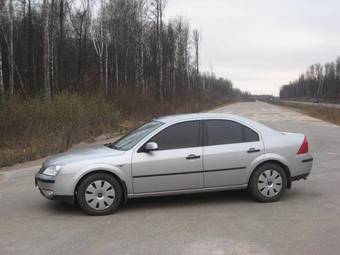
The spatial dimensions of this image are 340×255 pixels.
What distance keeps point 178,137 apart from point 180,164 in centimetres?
45

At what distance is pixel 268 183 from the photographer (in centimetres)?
745

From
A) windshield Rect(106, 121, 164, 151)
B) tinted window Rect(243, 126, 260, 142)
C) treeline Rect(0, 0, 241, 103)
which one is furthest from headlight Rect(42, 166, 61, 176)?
treeline Rect(0, 0, 241, 103)

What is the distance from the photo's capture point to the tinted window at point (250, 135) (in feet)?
24.6

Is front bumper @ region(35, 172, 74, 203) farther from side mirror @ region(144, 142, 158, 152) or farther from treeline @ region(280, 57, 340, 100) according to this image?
treeline @ region(280, 57, 340, 100)

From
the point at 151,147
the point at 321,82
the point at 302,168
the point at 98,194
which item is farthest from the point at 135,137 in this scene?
the point at 321,82

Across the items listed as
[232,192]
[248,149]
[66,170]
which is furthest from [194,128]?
[66,170]

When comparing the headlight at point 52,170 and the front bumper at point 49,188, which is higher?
the headlight at point 52,170

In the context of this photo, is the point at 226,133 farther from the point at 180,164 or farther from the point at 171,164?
the point at 171,164

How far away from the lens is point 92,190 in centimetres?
682

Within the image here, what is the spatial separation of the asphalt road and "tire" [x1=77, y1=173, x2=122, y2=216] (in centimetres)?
16

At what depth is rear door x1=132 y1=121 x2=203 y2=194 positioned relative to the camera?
6946 mm

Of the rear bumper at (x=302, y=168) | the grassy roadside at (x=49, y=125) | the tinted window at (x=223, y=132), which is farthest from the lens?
the grassy roadside at (x=49, y=125)

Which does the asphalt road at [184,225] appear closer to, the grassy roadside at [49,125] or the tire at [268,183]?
the tire at [268,183]

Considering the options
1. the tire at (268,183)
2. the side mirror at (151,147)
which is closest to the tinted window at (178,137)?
the side mirror at (151,147)
